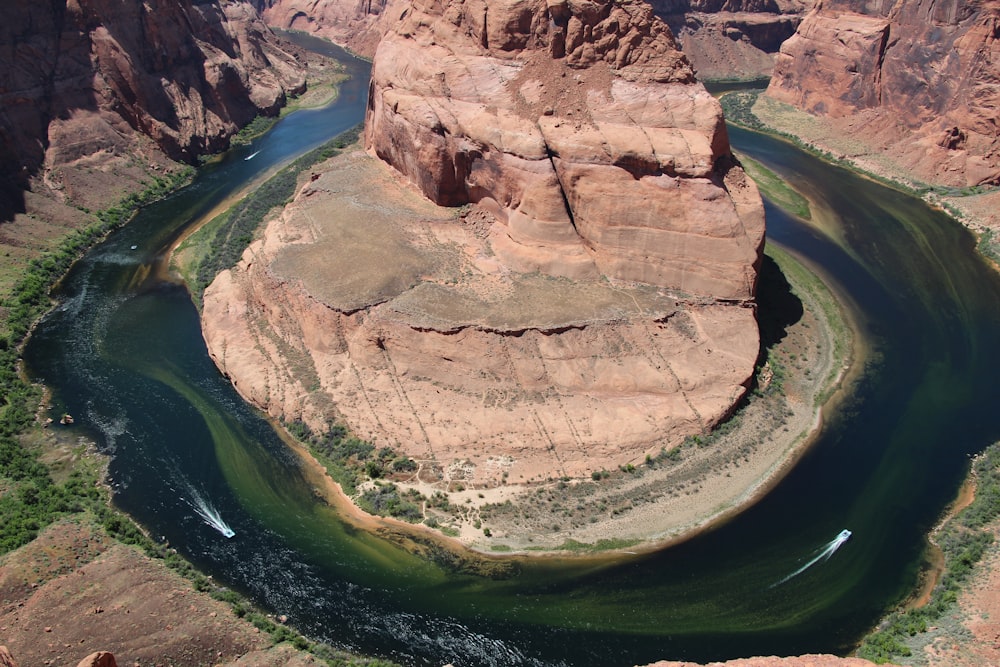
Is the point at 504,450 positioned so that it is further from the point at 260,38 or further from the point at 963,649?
the point at 260,38

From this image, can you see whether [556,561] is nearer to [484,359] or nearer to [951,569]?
[484,359]

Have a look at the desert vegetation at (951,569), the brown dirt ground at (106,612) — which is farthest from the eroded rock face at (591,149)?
the brown dirt ground at (106,612)

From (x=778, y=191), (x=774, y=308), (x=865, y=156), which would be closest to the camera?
(x=774, y=308)

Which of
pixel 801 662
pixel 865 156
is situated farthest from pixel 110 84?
pixel 865 156

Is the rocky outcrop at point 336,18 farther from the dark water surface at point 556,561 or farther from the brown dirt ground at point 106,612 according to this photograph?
the brown dirt ground at point 106,612

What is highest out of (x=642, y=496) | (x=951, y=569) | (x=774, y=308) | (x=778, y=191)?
(x=642, y=496)

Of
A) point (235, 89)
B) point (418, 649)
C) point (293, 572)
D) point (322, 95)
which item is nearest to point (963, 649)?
point (418, 649)
